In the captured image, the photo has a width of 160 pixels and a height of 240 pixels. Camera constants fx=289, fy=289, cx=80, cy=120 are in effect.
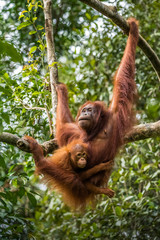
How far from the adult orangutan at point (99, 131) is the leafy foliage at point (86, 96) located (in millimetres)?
407

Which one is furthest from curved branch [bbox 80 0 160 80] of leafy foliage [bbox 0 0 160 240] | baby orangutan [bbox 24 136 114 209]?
baby orangutan [bbox 24 136 114 209]

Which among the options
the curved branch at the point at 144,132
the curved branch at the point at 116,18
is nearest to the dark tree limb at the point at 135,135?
the curved branch at the point at 144,132

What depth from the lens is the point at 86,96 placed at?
20.3ft

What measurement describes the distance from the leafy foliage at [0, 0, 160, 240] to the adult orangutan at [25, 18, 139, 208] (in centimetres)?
41

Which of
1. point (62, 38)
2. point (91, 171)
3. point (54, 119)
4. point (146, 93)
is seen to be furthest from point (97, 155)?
point (62, 38)

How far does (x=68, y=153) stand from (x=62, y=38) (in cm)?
403

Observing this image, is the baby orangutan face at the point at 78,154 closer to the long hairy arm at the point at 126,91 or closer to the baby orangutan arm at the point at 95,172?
the baby orangutan arm at the point at 95,172

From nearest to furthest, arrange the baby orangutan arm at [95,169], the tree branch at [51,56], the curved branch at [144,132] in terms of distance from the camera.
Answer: the curved branch at [144,132] < the baby orangutan arm at [95,169] < the tree branch at [51,56]

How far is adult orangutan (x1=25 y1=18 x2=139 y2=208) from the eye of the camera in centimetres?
351

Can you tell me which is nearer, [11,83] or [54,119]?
[11,83]

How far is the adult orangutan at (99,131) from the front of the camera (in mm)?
3512

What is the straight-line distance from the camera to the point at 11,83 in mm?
3801

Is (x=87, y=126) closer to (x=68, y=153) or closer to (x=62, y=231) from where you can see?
(x=68, y=153)

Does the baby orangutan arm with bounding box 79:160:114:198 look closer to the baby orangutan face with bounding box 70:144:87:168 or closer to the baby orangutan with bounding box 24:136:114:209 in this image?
the baby orangutan with bounding box 24:136:114:209
